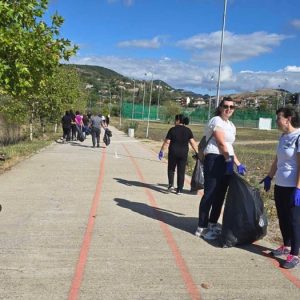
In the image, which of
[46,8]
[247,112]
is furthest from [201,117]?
[46,8]

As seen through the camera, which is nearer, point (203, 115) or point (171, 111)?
point (171, 111)

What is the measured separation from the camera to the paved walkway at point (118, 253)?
4945 mm

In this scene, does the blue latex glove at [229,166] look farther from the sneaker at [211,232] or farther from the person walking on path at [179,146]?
the person walking on path at [179,146]

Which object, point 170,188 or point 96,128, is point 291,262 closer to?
point 170,188

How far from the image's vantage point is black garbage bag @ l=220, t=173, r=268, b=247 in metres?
6.36

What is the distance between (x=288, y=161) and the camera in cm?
595

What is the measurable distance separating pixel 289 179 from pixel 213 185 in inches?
48.6

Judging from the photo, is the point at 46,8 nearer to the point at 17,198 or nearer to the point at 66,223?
the point at 17,198

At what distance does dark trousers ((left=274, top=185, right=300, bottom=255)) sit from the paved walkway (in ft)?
1.11

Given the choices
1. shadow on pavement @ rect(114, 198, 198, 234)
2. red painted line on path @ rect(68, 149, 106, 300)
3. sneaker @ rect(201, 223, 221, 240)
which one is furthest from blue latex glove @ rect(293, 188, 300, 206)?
red painted line on path @ rect(68, 149, 106, 300)

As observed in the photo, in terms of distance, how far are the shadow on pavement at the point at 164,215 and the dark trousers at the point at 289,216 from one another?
5.13ft

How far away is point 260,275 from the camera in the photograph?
5.51 m

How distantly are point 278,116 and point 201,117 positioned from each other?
311ft

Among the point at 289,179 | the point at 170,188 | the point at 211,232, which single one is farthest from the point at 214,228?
the point at 170,188
